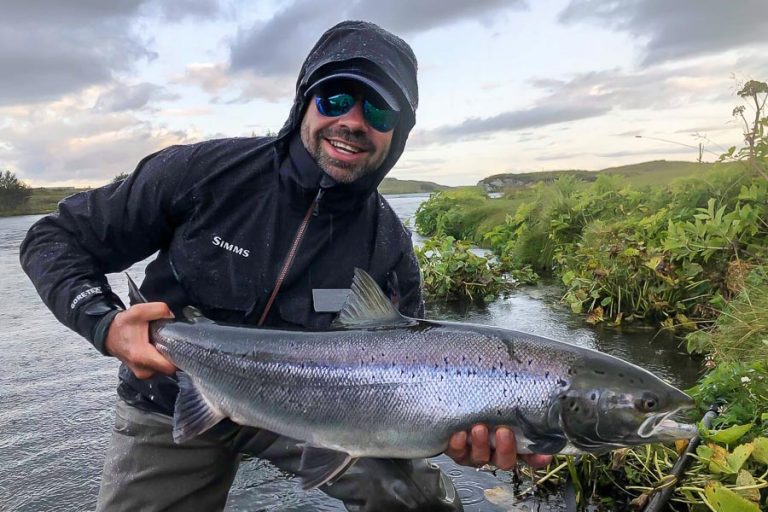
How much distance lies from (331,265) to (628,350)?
4.37 meters

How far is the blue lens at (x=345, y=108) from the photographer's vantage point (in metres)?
3.44

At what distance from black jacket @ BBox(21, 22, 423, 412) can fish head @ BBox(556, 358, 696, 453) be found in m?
1.40

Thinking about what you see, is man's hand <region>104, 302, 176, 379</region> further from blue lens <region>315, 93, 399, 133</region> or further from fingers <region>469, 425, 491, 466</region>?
fingers <region>469, 425, 491, 466</region>

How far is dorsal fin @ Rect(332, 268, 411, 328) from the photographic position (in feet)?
9.83

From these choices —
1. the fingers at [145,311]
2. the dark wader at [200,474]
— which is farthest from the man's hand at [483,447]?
the fingers at [145,311]

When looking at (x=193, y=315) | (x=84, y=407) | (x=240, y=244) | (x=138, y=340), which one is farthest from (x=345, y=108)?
(x=84, y=407)

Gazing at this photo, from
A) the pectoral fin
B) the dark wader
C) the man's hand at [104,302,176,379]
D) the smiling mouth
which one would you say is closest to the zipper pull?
the smiling mouth

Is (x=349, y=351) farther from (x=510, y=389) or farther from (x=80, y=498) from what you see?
(x=80, y=498)

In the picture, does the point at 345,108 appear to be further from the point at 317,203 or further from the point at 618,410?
the point at 618,410

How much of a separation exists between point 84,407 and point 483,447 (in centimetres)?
468

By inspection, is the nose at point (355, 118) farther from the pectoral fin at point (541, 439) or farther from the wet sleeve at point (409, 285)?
the pectoral fin at point (541, 439)

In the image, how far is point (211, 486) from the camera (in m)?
3.57

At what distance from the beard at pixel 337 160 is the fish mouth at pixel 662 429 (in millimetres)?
1995

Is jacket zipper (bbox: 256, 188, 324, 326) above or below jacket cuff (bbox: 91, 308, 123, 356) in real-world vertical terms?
above
